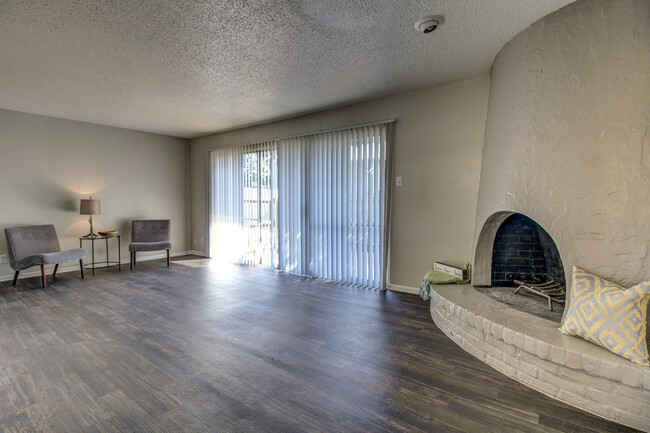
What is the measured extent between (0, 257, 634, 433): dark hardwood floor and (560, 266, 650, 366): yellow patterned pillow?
1.43 feet

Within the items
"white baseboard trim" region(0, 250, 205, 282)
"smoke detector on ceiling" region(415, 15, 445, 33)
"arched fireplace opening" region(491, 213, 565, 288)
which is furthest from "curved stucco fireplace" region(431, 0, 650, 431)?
"white baseboard trim" region(0, 250, 205, 282)

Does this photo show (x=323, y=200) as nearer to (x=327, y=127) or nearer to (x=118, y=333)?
(x=327, y=127)

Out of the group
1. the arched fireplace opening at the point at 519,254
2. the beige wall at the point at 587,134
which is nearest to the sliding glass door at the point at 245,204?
the arched fireplace opening at the point at 519,254

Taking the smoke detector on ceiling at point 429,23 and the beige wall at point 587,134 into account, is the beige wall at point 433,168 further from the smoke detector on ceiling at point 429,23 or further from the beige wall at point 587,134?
the smoke detector on ceiling at point 429,23

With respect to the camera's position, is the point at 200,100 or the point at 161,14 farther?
the point at 200,100

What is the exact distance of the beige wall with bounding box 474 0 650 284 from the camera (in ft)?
6.06

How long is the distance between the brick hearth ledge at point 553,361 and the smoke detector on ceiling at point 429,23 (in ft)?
7.28

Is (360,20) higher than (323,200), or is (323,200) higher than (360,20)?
(360,20)

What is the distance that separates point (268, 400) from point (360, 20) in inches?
105

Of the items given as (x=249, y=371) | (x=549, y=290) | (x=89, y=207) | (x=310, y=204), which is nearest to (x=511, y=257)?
(x=549, y=290)

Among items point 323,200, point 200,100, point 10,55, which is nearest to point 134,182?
point 200,100

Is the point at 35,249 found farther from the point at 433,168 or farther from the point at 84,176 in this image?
the point at 433,168

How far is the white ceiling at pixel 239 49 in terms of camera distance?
2.21 metres

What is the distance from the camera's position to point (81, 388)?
6.58 ft
